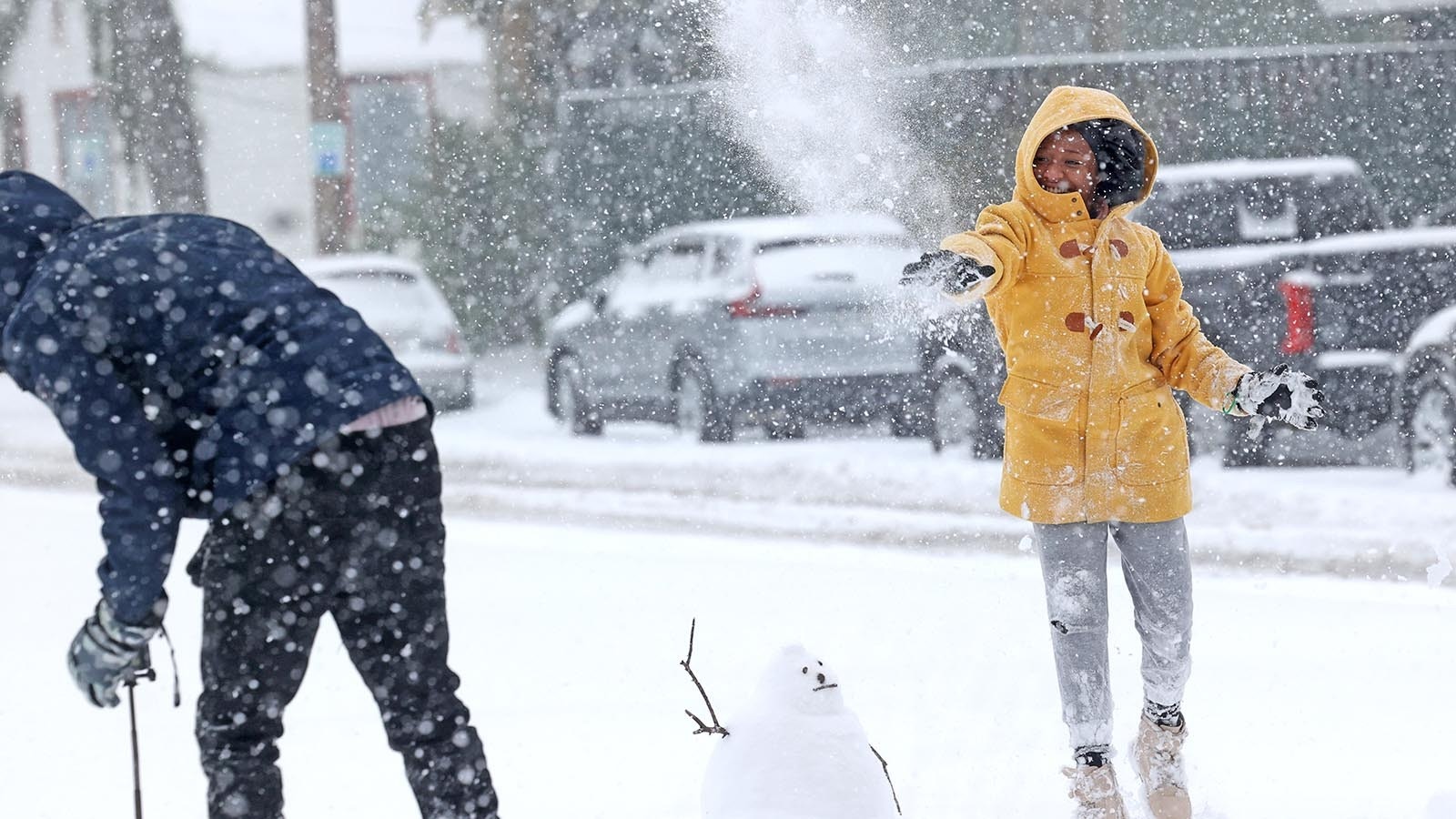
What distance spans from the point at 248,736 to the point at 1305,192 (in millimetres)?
7307

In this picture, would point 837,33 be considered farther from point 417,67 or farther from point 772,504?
point 417,67

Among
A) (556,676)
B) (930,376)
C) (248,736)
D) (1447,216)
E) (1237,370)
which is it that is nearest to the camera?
(248,736)

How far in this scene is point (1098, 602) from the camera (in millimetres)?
3285

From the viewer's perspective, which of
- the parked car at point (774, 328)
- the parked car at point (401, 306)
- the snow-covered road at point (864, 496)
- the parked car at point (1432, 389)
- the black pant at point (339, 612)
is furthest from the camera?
the parked car at point (401, 306)

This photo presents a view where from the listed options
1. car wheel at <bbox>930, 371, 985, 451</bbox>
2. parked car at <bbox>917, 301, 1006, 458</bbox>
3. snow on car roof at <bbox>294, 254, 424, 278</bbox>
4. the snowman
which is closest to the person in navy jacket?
the snowman

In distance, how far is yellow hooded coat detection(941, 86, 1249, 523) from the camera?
321cm

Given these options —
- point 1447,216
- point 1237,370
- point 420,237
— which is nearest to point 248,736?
point 1237,370

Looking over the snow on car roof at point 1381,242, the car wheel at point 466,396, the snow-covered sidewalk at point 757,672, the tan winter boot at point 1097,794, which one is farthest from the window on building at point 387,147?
the tan winter boot at point 1097,794

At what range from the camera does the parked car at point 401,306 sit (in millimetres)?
12797

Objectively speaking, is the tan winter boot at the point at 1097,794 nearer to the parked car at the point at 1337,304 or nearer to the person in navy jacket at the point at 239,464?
the person in navy jacket at the point at 239,464

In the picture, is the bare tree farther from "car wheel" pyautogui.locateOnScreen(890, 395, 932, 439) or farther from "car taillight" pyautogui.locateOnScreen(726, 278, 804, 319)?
"car wheel" pyautogui.locateOnScreen(890, 395, 932, 439)

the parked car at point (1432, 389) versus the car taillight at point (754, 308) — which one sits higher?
the car taillight at point (754, 308)

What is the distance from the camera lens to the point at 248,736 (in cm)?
254

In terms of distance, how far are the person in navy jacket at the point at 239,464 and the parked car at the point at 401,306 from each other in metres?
10.2
